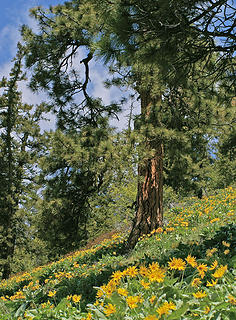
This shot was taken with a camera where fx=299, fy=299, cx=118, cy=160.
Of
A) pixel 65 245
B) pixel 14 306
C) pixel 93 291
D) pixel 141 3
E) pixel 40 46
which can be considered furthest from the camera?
pixel 65 245

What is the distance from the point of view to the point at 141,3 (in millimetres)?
3408

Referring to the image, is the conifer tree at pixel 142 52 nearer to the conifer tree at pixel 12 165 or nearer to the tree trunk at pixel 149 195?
the tree trunk at pixel 149 195

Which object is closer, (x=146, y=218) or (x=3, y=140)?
(x=146, y=218)

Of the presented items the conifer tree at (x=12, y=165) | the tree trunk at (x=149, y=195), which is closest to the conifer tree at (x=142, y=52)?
the tree trunk at (x=149, y=195)

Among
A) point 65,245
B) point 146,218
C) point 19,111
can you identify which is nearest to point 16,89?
point 19,111

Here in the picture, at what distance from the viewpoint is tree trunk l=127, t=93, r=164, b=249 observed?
6.94 m

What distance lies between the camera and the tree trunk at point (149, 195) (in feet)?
22.8

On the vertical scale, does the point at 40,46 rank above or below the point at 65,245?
above

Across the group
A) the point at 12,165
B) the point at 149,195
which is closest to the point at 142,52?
the point at 149,195

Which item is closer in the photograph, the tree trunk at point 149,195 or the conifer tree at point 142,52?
the conifer tree at point 142,52

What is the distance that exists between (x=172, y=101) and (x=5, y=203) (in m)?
12.7

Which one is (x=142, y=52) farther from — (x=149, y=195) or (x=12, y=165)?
(x=12, y=165)

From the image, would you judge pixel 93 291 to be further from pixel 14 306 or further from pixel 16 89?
pixel 16 89

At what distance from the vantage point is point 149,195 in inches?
277
